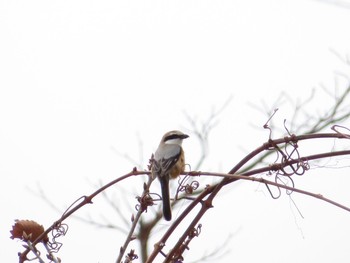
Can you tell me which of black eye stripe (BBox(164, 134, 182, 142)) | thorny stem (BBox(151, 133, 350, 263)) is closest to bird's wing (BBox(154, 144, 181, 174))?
black eye stripe (BBox(164, 134, 182, 142))

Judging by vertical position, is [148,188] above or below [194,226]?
above

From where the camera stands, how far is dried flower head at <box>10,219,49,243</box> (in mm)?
1706

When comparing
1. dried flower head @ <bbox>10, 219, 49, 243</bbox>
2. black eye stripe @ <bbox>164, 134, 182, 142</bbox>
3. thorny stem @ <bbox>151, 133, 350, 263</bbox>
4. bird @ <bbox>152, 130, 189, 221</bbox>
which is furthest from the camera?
black eye stripe @ <bbox>164, 134, 182, 142</bbox>

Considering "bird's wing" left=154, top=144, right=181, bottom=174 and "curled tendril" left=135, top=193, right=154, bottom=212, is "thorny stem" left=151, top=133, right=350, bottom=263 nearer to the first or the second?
"curled tendril" left=135, top=193, right=154, bottom=212

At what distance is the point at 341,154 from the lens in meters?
1.44

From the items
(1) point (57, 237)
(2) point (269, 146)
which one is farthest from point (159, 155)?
(2) point (269, 146)

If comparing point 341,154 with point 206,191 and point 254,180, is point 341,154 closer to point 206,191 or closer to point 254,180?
point 254,180

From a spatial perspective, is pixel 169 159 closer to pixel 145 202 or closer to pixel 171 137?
pixel 171 137

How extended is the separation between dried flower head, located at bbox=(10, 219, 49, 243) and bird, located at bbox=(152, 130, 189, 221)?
71.6 inches

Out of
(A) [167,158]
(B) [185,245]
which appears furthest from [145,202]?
(A) [167,158]

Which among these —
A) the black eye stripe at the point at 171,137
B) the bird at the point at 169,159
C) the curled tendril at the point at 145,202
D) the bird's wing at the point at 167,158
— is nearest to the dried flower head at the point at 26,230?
the curled tendril at the point at 145,202

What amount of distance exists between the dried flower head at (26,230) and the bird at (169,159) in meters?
1.82

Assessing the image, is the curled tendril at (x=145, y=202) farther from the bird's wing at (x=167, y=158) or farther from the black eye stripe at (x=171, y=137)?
the black eye stripe at (x=171, y=137)

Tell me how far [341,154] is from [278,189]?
0.76 ft
